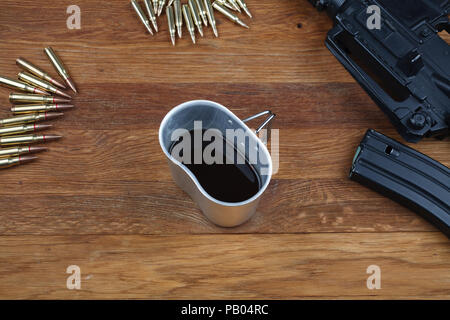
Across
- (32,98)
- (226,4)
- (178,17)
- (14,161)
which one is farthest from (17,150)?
(226,4)

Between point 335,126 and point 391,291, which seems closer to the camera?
point 391,291

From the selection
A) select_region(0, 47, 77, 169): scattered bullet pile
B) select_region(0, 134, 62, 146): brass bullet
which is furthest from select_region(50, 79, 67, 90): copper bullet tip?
select_region(0, 134, 62, 146): brass bullet

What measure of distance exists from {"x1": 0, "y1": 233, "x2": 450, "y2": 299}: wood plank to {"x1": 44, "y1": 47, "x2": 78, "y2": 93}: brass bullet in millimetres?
350

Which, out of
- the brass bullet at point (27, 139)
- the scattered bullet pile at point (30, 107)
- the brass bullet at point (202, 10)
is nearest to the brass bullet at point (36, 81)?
the scattered bullet pile at point (30, 107)

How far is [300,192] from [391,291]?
10.2 inches

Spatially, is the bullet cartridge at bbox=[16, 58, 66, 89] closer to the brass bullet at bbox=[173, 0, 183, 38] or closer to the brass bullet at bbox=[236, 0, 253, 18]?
the brass bullet at bbox=[173, 0, 183, 38]

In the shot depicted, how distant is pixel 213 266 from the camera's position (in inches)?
34.6

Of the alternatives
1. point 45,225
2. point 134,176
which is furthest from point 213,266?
point 45,225

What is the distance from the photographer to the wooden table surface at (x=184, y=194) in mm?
871

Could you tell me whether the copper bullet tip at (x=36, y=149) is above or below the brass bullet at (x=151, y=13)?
below

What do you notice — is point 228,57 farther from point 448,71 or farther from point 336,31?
point 448,71

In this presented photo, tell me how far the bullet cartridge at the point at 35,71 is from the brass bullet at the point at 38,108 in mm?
56

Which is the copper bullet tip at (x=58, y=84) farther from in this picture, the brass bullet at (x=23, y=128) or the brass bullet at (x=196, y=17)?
the brass bullet at (x=196, y=17)

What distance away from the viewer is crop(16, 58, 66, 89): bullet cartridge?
1.01m
